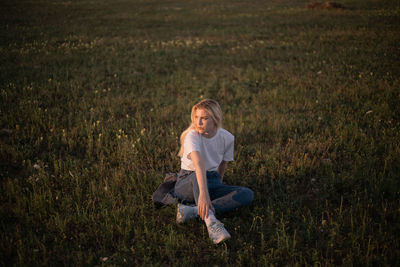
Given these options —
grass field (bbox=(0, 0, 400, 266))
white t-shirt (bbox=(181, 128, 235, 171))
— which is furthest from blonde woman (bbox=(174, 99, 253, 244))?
grass field (bbox=(0, 0, 400, 266))

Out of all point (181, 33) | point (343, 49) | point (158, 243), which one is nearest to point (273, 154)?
point (158, 243)

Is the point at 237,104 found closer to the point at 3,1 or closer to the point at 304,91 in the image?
the point at 304,91

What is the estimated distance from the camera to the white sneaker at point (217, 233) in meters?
3.04

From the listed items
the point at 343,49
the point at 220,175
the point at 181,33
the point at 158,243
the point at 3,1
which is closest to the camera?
the point at 158,243

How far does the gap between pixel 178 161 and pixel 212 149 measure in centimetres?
137

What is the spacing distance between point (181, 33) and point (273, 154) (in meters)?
15.7

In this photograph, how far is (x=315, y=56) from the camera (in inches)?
460

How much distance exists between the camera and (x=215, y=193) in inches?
145

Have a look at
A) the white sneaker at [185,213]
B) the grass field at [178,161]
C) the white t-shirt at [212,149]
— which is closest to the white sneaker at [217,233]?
the grass field at [178,161]

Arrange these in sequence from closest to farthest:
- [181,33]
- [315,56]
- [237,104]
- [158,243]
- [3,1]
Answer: [158,243]
[237,104]
[315,56]
[181,33]
[3,1]

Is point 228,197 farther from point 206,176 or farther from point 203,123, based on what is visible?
point 203,123

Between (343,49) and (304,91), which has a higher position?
(343,49)

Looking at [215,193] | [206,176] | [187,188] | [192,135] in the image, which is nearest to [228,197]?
[215,193]

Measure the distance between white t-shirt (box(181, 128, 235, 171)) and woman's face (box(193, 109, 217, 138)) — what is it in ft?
0.29
